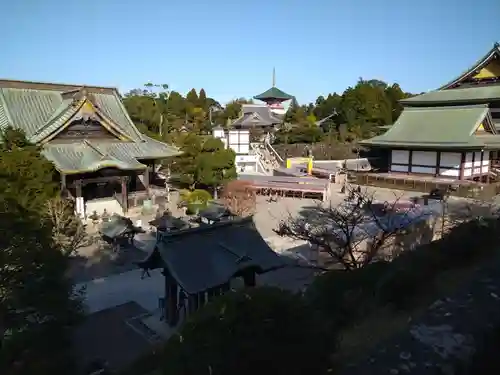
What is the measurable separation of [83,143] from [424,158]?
22.7m

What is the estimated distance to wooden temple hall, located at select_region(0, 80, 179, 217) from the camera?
20422 mm

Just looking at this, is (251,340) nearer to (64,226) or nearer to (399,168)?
(64,226)

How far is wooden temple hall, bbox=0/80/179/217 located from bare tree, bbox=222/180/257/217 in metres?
4.00

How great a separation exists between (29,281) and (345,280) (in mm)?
6285

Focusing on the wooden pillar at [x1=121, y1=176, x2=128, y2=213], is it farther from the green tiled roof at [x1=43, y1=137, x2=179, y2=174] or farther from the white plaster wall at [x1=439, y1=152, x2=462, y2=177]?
the white plaster wall at [x1=439, y1=152, x2=462, y2=177]

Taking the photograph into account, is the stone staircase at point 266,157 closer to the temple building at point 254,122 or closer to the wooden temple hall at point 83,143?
the temple building at point 254,122

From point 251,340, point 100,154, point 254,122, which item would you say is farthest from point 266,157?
point 251,340

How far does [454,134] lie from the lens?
1096 inches

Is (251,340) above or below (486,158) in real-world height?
below

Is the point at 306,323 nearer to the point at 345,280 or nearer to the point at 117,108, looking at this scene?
the point at 345,280

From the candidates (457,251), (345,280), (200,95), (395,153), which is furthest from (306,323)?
(200,95)

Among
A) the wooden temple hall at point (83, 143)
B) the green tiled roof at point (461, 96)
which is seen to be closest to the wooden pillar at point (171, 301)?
the wooden temple hall at point (83, 143)

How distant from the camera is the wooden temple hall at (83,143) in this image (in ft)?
67.0

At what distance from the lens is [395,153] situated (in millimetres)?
30766
